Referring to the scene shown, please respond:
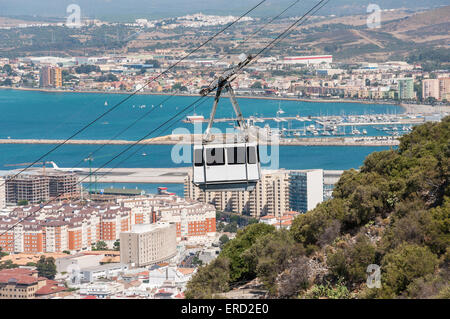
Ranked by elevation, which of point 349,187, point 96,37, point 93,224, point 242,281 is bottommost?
point 93,224

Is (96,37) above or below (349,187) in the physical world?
above

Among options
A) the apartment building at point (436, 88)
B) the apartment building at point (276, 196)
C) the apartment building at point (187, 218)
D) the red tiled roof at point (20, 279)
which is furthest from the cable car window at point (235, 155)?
the apartment building at point (436, 88)

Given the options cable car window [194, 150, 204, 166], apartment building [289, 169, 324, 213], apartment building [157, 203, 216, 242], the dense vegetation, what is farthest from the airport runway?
cable car window [194, 150, 204, 166]

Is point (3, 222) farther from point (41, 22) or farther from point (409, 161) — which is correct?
point (41, 22)

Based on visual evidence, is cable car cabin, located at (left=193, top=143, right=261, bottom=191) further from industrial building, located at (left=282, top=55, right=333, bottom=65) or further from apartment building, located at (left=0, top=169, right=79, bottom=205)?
industrial building, located at (left=282, top=55, right=333, bottom=65)

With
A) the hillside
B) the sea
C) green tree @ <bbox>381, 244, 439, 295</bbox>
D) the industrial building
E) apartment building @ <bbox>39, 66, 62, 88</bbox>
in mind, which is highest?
the hillside

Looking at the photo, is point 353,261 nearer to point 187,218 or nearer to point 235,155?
point 235,155
